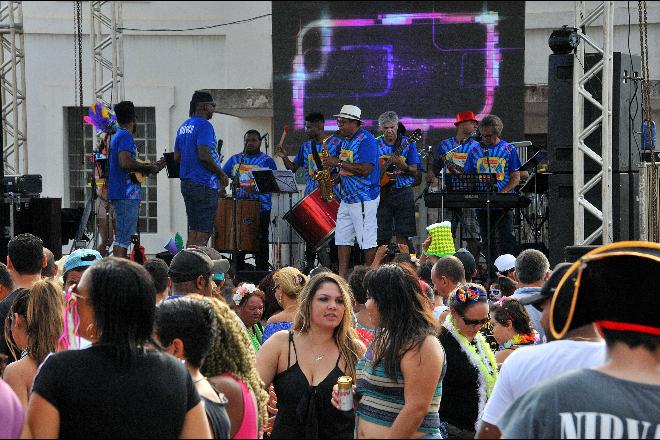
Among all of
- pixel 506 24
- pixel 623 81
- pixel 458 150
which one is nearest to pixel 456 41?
pixel 506 24

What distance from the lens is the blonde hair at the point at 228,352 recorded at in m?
3.94

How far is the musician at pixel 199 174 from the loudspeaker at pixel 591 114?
340 cm

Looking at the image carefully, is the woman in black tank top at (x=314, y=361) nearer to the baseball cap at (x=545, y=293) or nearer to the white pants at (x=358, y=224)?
the baseball cap at (x=545, y=293)

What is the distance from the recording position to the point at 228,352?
→ 397cm

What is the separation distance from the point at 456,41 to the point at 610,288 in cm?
1214

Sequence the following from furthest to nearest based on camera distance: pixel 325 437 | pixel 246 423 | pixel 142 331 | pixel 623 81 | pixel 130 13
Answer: pixel 130 13 < pixel 623 81 < pixel 325 437 < pixel 246 423 < pixel 142 331

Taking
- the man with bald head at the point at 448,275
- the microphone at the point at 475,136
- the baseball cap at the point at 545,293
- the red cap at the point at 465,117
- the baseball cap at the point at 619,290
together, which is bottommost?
the man with bald head at the point at 448,275

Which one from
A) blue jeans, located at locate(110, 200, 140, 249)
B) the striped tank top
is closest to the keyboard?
blue jeans, located at locate(110, 200, 140, 249)

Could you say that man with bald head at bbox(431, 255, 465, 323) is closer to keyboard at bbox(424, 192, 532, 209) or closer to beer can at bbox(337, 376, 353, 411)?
beer can at bbox(337, 376, 353, 411)

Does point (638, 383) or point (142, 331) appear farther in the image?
point (142, 331)

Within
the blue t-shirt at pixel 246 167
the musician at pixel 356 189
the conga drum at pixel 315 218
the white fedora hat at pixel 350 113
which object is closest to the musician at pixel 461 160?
the musician at pixel 356 189

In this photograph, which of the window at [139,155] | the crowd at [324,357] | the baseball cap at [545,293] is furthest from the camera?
the window at [139,155]

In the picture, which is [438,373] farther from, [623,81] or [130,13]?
[130,13]

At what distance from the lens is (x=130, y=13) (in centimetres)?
1834
